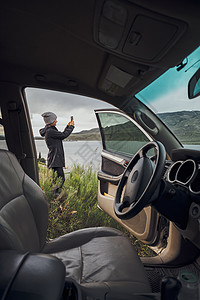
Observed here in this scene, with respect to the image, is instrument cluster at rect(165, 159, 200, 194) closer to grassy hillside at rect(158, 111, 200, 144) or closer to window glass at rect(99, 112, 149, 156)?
grassy hillside at rect(158, 111, 200, 144)

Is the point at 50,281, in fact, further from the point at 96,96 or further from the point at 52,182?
the point at 52,182

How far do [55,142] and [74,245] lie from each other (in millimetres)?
2046

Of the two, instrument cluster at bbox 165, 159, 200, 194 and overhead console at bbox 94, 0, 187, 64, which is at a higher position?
overhead console at bbox 94, 0, 187, 64

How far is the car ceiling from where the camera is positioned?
3.57 feet

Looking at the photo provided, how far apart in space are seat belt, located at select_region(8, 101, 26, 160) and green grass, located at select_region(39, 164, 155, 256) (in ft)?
3.25

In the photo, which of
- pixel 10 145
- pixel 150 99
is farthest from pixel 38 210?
pixel 150 99

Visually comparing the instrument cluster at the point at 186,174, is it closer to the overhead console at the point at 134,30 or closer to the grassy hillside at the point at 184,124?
the grassy hillside at the point at 184,124

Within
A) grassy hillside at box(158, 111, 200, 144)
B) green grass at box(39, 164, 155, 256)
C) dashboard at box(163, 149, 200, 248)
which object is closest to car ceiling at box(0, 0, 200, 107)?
grassy hillside at box(158, 111, 200, 144)

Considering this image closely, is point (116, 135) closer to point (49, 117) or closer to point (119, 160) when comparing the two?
point (119, 160)

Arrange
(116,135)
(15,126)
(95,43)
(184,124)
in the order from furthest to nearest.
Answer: (116,135)
(15,126)
(184,124)
(95,43)

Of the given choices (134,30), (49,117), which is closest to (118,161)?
(134,30)

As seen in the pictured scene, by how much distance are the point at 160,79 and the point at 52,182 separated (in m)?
1.83

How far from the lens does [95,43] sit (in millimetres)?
1396

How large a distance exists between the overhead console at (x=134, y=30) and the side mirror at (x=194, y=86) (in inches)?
10.2
